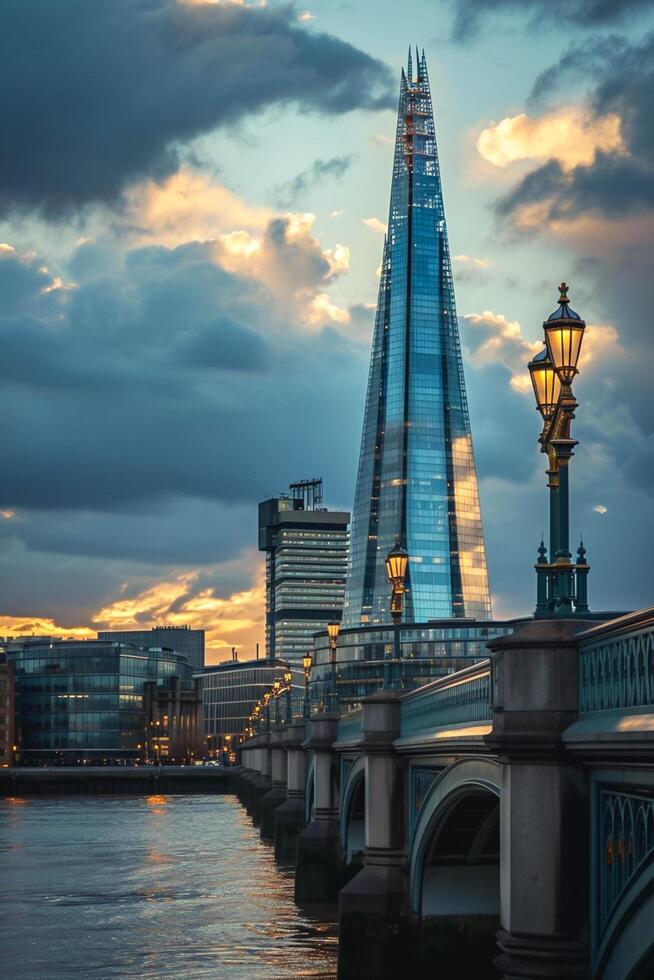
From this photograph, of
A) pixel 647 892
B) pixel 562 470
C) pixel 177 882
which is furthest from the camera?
pixel 177 882

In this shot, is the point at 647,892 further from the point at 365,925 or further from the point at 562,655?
the point at 365,925

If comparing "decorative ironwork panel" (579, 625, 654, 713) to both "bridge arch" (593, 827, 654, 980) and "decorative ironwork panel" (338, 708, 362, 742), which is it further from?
"decorative ironwork panel" (338, 708, 362, 742)

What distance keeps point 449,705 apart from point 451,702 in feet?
0.66

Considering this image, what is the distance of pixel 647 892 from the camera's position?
13.2 m

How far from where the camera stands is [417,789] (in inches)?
1131

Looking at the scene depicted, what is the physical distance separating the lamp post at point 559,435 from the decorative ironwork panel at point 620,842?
2348 millimetres

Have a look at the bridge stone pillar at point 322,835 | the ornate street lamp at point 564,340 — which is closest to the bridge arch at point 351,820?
the bridge stone pillar at point 322,835

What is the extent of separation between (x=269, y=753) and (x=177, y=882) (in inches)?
1577

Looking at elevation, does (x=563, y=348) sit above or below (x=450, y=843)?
above

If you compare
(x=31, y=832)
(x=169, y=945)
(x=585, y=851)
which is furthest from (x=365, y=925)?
(x=31, y=832)

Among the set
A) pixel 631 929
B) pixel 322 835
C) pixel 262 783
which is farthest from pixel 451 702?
pixel 262 783

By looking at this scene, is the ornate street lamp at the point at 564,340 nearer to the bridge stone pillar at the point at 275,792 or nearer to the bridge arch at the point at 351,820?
the bridge arch at the point at 351,820

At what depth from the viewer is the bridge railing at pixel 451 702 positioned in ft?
68.3

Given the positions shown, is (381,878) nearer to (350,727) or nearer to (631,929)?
(350,727)
